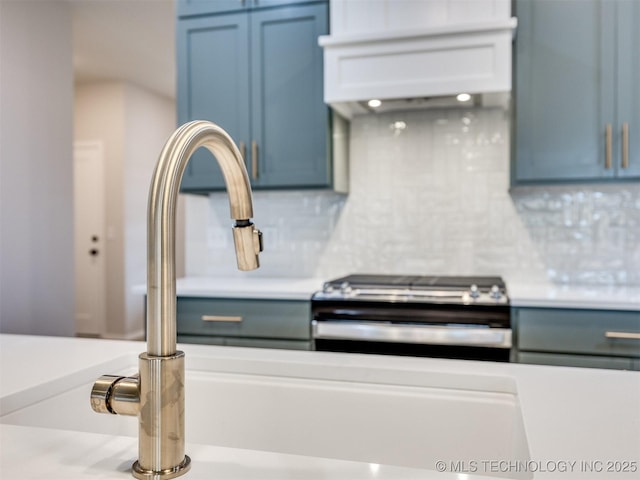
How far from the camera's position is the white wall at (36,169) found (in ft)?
10.9

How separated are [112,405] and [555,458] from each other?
0.52 meters

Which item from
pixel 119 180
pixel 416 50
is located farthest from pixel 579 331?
pixel 119 180

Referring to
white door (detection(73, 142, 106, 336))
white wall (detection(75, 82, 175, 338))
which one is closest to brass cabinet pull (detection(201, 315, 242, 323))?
white wall (detection(75, 82, 175, 338))

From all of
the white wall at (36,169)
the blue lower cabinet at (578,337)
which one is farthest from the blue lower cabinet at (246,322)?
the white wall at (36,169)

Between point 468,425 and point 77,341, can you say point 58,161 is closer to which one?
point 77,341

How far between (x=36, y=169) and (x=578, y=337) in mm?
3204

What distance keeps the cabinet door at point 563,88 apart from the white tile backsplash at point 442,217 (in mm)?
344

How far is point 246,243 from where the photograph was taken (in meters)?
0.67

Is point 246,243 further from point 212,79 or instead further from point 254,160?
point 212,79

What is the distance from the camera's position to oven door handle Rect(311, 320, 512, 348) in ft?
7.66

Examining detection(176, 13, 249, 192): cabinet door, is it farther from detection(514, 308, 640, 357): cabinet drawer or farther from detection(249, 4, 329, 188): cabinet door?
detection(514, 308, 640, 357): cabinet drawer

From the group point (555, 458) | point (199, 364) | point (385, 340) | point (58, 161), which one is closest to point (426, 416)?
point (555, 458)

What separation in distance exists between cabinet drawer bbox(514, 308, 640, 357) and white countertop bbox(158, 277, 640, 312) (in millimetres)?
33

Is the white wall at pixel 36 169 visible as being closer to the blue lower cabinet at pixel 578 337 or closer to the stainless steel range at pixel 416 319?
the stainless steel range at pixel 416 319
